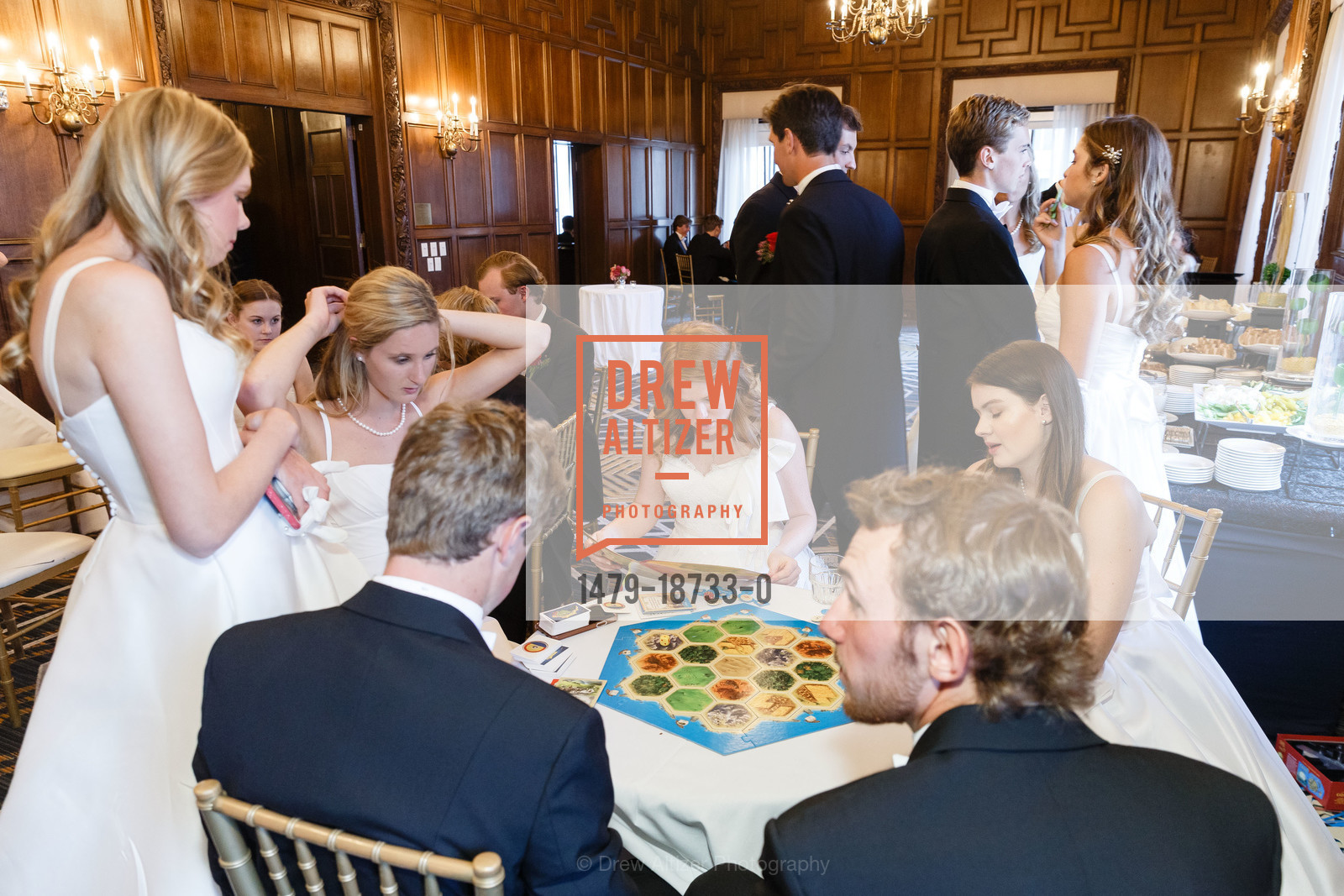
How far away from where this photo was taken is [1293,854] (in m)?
1.43

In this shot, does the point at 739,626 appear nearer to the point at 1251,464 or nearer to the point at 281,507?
the point at 281,507

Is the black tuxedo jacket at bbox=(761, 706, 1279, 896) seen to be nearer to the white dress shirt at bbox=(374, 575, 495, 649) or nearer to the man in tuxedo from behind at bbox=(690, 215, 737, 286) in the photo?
the white dress shirt at bbox=(374, 575, 495, 649)

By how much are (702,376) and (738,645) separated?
880mm

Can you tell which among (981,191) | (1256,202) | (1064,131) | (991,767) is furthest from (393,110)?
(1256,202)

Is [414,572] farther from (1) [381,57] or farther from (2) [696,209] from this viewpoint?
(2) [696,209]

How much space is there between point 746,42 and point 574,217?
3.45 metres

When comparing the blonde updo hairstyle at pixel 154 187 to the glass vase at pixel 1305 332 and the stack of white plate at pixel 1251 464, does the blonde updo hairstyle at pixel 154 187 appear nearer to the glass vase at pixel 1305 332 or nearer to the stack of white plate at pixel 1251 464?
the stack of white plate at pixel 1251 464

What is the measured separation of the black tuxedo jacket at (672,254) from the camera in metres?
9.48

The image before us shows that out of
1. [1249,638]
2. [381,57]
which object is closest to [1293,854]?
[1249,638]

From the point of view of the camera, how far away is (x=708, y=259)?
876cm

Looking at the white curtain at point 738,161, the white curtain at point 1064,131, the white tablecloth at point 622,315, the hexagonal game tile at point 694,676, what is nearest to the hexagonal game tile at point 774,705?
the hexagonal game tile at point 694,676

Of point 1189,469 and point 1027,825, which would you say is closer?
point 1027,825

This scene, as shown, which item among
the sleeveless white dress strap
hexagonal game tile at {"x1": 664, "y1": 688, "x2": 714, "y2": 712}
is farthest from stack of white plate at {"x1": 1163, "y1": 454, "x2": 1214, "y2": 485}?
the sleeveless white dress strap

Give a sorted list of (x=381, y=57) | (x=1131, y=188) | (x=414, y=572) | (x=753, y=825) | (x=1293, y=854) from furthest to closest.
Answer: (x=381, y=57)
(x=1131, y=188)
(x=1293, y=854)
(x=753, y=825)
(x=414, y=572)
